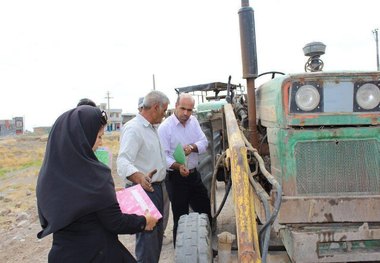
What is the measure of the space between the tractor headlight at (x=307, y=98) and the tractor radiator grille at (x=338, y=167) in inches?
9.8

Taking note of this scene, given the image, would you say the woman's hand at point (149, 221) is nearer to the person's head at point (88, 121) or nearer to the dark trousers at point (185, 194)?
the person's head at point (88, 121)

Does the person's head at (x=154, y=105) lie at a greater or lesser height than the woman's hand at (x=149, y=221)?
greater

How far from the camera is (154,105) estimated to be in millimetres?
3797

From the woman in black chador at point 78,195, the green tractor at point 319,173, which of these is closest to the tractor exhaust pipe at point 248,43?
the green tractor at point 319,173

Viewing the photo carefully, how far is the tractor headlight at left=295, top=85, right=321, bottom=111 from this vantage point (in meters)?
2.90

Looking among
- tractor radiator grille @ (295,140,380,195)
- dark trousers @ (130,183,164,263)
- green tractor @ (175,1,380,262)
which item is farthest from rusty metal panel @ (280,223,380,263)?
dark trousers @ (130,183,164,263)

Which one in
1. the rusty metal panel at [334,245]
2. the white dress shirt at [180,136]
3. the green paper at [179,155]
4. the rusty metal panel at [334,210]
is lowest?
the rusty metal panel at [334,245]

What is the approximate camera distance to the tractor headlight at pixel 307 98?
114 inches

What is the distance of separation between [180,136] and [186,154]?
0.25 m

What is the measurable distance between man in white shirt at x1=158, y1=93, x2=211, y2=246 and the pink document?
1843mm

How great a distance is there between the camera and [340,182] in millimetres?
2891

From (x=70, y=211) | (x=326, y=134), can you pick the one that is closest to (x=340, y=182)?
(x=326, y=134)

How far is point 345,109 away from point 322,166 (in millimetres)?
411

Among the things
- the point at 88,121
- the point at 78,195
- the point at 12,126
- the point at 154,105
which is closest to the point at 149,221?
the point at 78,195
